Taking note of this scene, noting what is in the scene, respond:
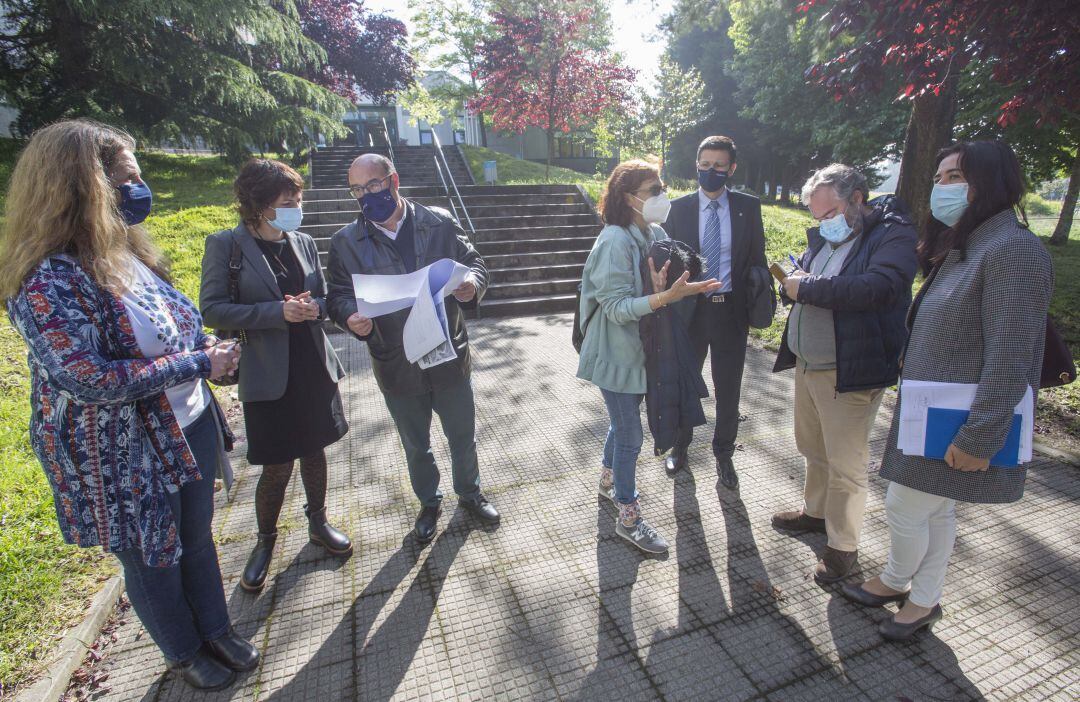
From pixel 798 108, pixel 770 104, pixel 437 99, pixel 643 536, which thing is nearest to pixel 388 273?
pixel 643 536

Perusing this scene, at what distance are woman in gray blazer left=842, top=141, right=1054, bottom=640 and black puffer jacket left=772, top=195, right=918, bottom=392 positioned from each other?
10 centimetres

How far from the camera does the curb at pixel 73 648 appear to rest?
2.00 meters

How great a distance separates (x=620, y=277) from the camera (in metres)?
2.45

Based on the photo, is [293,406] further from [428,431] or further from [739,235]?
[739,235]

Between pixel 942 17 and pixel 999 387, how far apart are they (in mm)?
5046

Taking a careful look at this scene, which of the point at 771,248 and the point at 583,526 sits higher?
the point at 771,248

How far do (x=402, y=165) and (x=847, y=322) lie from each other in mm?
16394

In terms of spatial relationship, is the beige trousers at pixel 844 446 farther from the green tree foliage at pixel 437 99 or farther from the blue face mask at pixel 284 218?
the green tree foliage at pixel 437 99

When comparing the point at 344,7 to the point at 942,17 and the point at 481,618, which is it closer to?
the point at 942,17

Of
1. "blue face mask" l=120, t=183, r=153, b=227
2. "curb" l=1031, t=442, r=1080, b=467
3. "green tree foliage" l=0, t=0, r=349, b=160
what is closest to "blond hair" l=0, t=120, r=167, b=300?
"blue face mask" l=120, t=183, r=153, b=227

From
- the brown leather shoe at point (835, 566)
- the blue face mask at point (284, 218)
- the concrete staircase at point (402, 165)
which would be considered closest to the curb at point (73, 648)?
the blue face mask at point (284, 218)

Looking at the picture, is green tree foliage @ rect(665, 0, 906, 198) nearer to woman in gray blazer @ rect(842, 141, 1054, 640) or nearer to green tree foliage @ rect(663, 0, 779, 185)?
green tree foliage @ rect(663, 0, 779, 185)

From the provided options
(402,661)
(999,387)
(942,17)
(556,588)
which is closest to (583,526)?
(556,588)

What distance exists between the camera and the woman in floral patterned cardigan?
1556 millimetres
